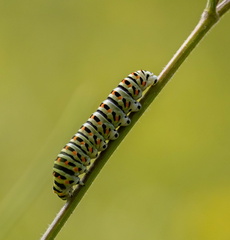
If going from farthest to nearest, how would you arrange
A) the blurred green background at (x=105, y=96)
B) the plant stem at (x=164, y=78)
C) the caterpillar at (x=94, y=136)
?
the blurred green background at (x=105, y=96) → the caterpillar at (x=94, y=136) → the plant stem at (x=164, y=78)

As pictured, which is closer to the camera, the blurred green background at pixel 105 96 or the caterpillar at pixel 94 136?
the caterpillar at pixel 94 136

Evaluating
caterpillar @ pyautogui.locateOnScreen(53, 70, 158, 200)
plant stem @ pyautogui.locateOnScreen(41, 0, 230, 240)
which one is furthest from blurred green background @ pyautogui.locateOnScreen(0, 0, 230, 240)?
plant stem @ pyautogui.locateOnScreen(41, 0, 230, 240)

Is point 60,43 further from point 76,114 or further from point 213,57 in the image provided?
point 76,114

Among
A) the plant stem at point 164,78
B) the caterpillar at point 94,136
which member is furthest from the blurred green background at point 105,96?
the plant stem at point 164,78

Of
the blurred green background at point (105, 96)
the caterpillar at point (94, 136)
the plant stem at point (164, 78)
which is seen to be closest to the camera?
the plant stem at point (164, 78)

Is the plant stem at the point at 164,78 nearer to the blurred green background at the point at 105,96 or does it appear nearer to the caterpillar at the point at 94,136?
the caterpillar at the point at 94,136

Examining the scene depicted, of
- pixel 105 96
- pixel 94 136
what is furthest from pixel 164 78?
pixel 105 96

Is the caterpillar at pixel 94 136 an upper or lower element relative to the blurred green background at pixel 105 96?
lower

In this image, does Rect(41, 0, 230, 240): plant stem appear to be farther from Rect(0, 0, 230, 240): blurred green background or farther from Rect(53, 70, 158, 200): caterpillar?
Rect(0, 0, 230, 240): blurred green background
